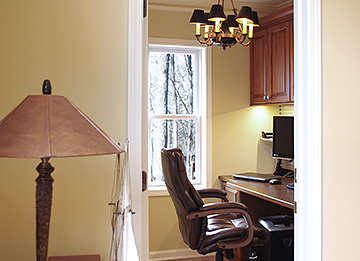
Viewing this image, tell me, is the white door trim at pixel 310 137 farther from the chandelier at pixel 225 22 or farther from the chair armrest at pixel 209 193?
the chair armrest at pixel 209 193

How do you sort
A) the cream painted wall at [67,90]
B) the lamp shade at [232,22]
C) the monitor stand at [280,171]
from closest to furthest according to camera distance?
the cream painted wall at [67,90], the lamp shade at [232,22], the monitor stand at [280,171]

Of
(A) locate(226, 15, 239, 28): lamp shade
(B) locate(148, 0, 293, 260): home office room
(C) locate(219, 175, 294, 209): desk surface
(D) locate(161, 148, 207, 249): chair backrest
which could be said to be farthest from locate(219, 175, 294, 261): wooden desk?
(A) locate(226, 15, 239, 28): lamp shade

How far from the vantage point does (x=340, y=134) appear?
2.08m

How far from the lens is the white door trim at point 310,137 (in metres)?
2.02

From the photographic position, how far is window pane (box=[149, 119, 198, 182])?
14.4ft

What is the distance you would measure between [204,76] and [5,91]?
2.90m

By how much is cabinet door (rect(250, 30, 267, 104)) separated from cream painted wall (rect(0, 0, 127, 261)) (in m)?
2.68

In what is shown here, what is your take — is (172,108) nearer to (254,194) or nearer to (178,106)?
(178,106)

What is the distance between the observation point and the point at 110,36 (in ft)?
5.77

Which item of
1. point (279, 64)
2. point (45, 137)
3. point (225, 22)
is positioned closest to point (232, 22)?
point (225, 22)

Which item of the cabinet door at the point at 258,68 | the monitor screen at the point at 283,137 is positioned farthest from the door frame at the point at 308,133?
the cabinet door at the point at 258,68

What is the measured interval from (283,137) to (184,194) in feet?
5.26

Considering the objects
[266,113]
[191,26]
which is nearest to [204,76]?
[191,26]

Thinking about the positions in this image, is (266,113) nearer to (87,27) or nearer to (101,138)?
(87,27)
